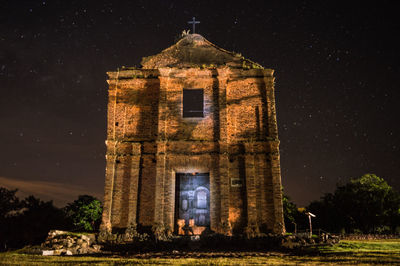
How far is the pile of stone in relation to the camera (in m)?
11.2

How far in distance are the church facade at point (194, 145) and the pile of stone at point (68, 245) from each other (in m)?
1.51

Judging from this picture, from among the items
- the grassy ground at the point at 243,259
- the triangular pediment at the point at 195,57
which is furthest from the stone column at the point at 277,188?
the triangular pediment at the point at 195,57

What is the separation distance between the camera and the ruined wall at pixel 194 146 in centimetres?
1484

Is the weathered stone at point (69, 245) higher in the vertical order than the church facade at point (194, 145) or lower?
lower

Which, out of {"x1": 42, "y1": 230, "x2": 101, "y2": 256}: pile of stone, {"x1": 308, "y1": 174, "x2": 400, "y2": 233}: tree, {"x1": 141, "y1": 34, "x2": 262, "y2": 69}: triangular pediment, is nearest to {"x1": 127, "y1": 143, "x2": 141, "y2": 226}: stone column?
{"x1": 42, "y1": 230, "x2": 101, "y2": 256}: pile of stone

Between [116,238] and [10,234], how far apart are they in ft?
42.3

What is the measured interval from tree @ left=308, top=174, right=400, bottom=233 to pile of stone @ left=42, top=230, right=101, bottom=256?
23879 millimetres

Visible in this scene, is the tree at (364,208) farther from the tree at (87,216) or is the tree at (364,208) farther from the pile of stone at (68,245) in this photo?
the pile of stone at (68,245)

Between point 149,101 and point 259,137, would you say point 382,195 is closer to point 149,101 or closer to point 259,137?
point 259,137

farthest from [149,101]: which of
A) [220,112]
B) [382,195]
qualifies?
[382,195]

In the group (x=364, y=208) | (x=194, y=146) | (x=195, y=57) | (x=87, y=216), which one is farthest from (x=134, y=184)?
(x=364, y=208)

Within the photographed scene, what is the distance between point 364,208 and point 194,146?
68.6 feet

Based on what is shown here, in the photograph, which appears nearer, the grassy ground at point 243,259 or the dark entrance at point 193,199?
the grassy ground at point 243,259

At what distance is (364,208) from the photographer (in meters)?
28.8
